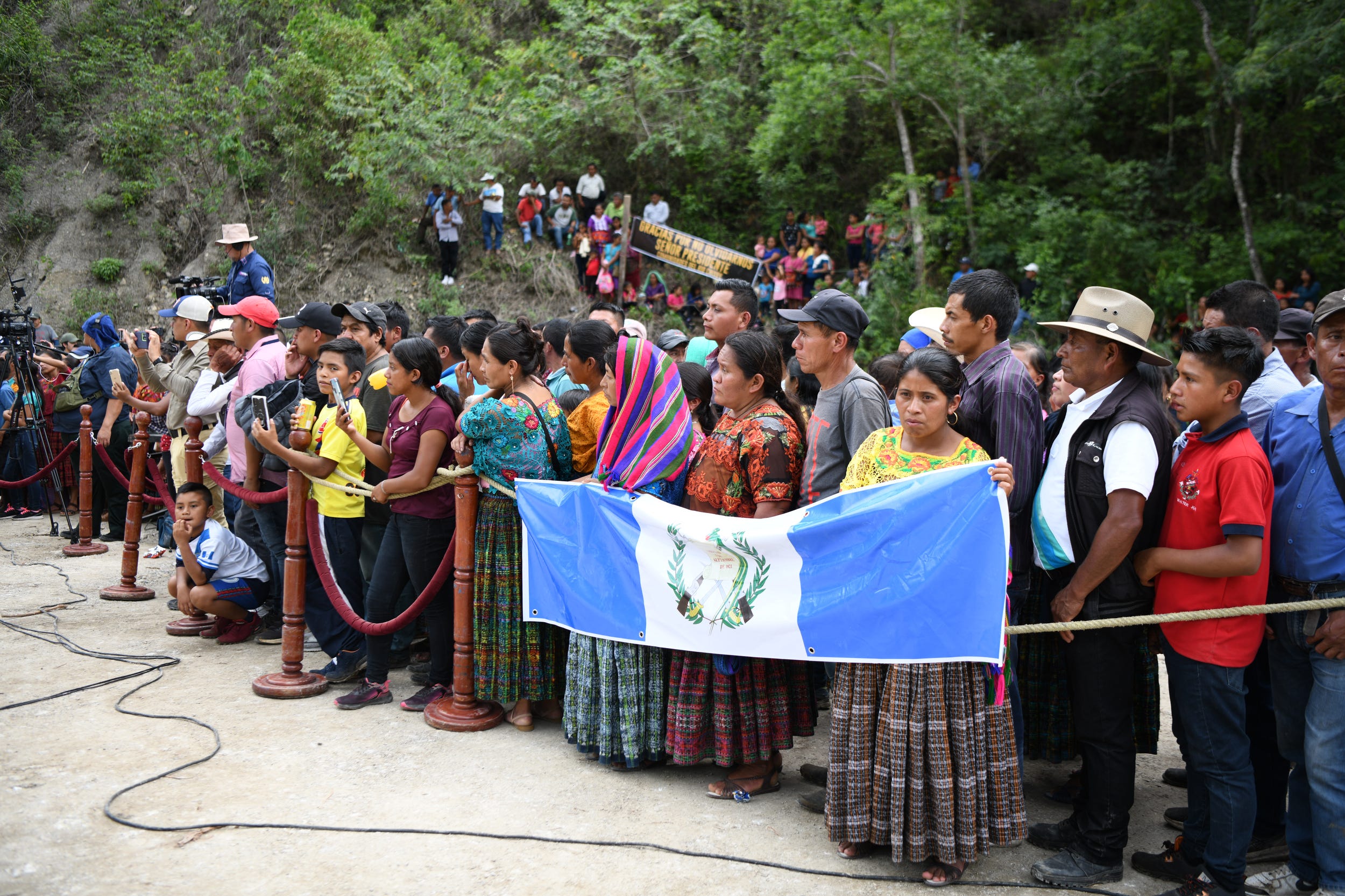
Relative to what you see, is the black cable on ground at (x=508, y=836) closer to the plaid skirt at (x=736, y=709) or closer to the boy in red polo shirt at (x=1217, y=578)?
the boy in red polo shirt at (x=1217, y=578)

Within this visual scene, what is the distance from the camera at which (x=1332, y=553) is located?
3283 mm

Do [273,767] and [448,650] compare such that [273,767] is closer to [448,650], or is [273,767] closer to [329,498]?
[448,650]

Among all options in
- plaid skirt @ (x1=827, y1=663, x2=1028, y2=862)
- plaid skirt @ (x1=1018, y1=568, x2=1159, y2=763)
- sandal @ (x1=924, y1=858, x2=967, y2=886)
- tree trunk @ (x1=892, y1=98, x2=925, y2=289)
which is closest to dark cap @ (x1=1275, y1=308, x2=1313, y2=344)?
plaid skirt @ (x1=1018, y1=568, x2=1159, y2=763)

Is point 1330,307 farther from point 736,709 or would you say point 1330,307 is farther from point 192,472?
point 192,472

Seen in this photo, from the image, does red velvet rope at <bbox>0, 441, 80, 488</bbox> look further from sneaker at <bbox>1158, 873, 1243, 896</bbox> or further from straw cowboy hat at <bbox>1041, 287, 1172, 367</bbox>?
sneaker at <bbox>1158, 873, 1243, 896</bbox>

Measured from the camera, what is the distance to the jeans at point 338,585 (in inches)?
227

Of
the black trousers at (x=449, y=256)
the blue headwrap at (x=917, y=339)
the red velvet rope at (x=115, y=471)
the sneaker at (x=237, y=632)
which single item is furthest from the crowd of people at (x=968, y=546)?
the black trousers at (x=449, y=256)

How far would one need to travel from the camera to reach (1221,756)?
3.39 m

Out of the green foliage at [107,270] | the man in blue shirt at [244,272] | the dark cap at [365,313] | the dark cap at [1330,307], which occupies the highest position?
the green foliage at [107,270]

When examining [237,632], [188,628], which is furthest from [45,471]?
[237,632]

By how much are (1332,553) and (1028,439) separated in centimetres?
105

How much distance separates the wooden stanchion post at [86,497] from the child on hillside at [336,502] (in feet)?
14.2

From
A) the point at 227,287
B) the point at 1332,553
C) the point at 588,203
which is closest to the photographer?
the point at 1332,553

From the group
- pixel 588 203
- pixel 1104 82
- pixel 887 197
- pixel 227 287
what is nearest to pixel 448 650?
pixel 227 287
